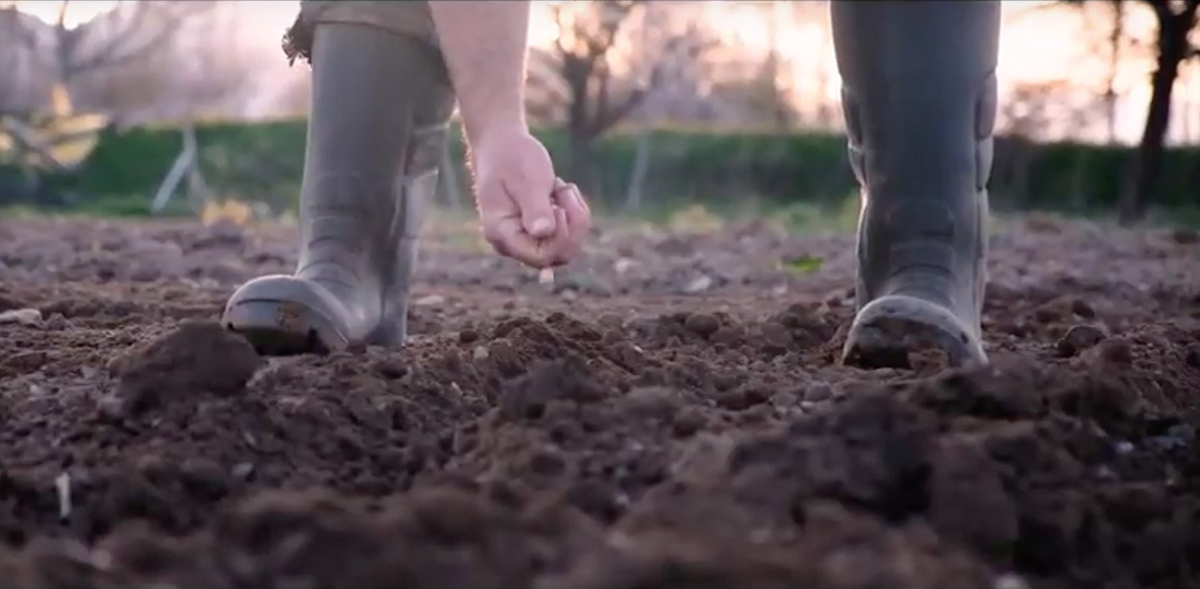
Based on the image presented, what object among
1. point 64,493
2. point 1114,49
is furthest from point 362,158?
point 1114,49

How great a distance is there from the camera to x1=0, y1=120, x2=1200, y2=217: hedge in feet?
48.7

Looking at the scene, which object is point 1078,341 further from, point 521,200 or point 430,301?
point 430,301

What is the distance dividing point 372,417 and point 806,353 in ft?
2.60

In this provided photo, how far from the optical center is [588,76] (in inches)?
599

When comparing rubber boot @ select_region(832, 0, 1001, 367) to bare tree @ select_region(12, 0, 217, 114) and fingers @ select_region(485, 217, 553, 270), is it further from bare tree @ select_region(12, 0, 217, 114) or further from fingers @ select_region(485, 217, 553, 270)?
bare tree @ select_region(12, 0, 217, 114)

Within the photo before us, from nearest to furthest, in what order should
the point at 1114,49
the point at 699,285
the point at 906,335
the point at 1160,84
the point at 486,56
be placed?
1. the point at 486,56
2. the point at 906,335
3. the point at 699,285
4. the point at 1160,84
5. the point at 1114,49

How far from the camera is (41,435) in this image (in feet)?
4.55

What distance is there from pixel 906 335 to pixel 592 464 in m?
0.65

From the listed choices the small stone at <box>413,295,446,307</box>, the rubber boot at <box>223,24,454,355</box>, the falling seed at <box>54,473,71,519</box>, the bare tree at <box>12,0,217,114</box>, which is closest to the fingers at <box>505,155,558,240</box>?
the rubber boot at <box>223,24,454,355</box>

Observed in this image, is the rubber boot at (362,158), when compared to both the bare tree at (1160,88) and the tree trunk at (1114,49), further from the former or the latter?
the tree trunk at (1114,49)

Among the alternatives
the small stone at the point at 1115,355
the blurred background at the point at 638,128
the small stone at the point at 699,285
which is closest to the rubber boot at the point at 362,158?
the small stone at the point at 1115,355

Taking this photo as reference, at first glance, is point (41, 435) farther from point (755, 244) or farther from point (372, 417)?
point (755, 244)

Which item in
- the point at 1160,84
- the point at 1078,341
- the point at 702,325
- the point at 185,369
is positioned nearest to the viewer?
the point at 185,369

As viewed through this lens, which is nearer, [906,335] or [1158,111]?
[906,335]
